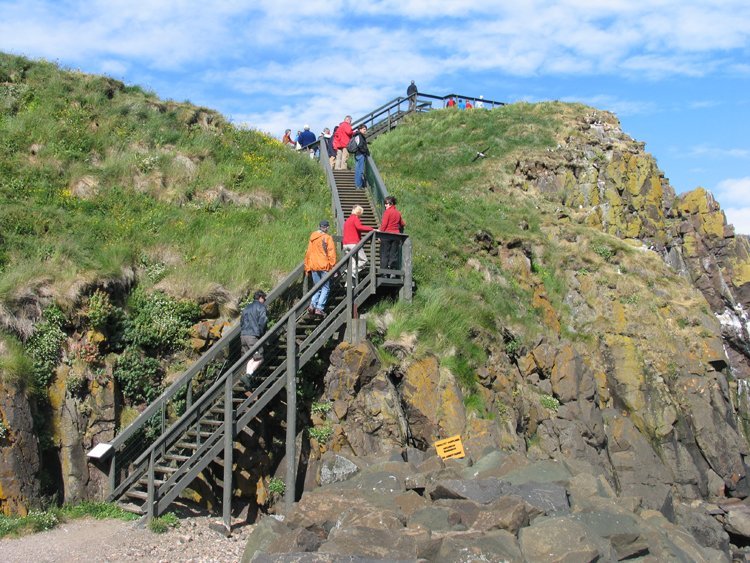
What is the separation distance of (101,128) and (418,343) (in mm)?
11618

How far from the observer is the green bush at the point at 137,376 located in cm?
1291

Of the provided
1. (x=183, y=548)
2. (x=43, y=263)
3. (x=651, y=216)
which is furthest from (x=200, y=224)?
(x=651, y=216)

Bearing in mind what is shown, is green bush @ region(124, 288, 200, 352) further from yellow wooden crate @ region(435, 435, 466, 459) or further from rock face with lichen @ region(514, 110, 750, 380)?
rock face with lichen @ region(514, 110, 750, 380)

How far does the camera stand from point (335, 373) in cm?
1357

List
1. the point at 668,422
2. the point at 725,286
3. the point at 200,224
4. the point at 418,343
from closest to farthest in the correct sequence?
the point at 418,343 → the point at 200,224 → the point at 668,422 → the point at 725,286

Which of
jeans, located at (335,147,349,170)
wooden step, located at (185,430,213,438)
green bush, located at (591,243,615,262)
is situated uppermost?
jeans, located at (335,147,349,170)

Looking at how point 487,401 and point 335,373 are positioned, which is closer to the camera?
point 335,373

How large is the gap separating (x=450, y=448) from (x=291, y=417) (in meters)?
2.94

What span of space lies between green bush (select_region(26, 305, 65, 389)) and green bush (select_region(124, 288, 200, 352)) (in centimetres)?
123

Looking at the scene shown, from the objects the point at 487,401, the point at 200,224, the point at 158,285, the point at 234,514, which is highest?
the point at 200,224

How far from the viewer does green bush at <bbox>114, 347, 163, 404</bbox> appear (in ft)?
42.3

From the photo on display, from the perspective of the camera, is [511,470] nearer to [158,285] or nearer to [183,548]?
[183,548]

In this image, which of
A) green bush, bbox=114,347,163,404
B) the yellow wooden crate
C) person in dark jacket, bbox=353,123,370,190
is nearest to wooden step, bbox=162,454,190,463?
green bush, bbox=114,347,163,404

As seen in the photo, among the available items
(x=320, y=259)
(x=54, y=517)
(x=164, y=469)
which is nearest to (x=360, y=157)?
(x=320, y=259)
